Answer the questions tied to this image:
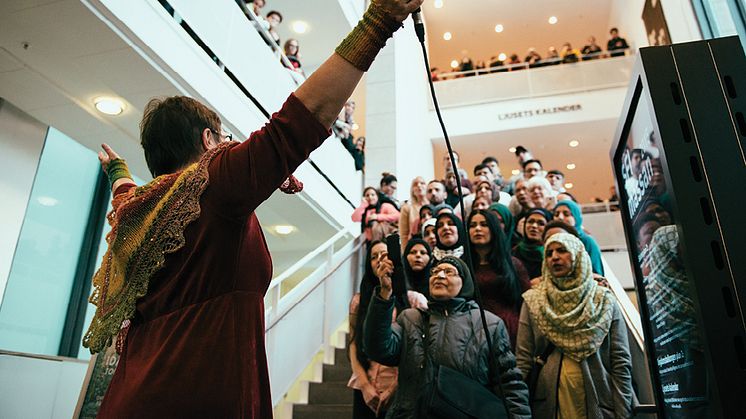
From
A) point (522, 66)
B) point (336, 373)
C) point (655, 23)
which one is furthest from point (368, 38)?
point (522, 66)

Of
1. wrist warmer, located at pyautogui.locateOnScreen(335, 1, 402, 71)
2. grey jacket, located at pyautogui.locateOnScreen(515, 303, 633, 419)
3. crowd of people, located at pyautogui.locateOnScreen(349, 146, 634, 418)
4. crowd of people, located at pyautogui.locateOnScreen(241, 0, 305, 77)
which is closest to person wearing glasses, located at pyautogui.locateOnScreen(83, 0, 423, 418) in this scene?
wrist warmer, located at pyautogui.locateOnScreen(335, 1, 402, 71)

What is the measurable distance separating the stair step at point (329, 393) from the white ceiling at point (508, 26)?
1193 centimetres

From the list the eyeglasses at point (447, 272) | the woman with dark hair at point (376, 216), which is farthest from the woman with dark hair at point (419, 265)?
the woman with dark hair at point (376, 216)

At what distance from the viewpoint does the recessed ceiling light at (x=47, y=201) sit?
493cm

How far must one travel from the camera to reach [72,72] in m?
4.07

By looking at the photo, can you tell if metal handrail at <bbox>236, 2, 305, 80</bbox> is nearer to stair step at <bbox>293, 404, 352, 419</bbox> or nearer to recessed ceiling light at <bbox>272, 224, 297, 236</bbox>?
recessed ceiling light at <bbox>272, 224, 297, 236</bbox>

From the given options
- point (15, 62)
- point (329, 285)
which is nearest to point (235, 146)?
point (15, 62)

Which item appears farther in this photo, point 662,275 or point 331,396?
point 331,396

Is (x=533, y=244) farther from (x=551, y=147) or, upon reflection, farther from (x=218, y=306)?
(x=551, y=147)

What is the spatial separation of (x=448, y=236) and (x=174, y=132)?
3065 millimetres

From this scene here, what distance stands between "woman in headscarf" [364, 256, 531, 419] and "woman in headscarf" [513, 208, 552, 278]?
4.50 feet

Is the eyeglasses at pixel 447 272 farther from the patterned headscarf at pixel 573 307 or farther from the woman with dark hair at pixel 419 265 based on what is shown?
the woman with dark hair at pixel 419 265

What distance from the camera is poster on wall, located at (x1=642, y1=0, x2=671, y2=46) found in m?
9.42

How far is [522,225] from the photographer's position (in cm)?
474
